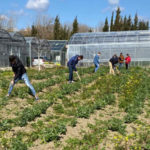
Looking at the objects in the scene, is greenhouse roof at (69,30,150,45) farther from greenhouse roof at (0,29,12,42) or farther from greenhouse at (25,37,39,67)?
greenhouse roof at (0,29,12,42)

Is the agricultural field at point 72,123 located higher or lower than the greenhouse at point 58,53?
lower

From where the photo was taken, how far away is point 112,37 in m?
26.8

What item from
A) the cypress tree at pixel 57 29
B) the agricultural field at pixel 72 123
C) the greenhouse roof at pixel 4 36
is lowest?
the agricultural field at pixel 72 123

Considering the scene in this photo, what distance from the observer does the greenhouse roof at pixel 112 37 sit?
25.4m

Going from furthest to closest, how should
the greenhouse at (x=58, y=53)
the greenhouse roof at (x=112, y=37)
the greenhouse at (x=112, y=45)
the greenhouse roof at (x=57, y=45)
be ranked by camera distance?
the greenhouse roof at (x=57, y=45) < the greenhouse at (x=58, y=53) < the greenhouse roof at (x=112, y=37) < the greenhouse at (x=112, y=45)

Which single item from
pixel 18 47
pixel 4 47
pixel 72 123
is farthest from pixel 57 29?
pixel 72 123

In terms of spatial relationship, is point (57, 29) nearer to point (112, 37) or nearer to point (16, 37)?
point (112, 37)

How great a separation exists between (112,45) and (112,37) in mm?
1350

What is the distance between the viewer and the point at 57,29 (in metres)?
42.1

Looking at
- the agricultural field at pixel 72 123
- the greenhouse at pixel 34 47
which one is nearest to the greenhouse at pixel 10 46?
the greenhouse at pixel 34 47

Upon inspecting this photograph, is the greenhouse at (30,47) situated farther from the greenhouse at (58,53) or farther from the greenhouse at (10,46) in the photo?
the greenhouse at (58,53)

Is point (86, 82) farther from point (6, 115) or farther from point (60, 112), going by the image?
point (6, 115)

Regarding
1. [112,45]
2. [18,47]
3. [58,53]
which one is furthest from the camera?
[58,53]

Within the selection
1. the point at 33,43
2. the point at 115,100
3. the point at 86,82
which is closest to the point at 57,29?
the point at 33,43
